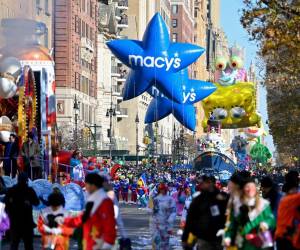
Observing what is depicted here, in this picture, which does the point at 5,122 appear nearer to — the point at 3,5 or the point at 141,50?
the point at 141,50

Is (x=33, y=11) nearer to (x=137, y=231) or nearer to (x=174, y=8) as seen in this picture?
(x=137, y=231)

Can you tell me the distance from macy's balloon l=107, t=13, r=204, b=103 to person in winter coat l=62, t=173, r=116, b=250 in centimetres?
2017

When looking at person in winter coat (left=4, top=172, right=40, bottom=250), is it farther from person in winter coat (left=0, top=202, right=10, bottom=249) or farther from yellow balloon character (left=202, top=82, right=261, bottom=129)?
yellow balloon character (left=202, top=82, right=261, bottom=129)

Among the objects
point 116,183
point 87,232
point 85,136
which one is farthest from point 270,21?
point 85,136

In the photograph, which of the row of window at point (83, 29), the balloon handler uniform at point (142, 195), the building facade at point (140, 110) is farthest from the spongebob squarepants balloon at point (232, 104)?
the building facade at point (140, 110)

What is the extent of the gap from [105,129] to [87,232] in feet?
298

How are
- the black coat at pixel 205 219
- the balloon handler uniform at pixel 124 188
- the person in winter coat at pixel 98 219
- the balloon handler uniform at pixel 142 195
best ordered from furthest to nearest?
1. the balloon handler uniform at pixel 124 188
2. the balloon handler uniform at pixel 142 195
3. the black coat at pixel 205 219
4. the person in winter coat at pixel 98 219

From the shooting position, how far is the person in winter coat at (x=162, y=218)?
22.6 metres

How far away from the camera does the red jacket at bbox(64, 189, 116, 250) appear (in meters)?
14.1

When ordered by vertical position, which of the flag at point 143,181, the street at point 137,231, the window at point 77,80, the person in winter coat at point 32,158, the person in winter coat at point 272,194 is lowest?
the street at point 137,231

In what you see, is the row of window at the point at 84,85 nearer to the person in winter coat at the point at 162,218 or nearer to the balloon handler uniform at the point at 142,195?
the balloon handler uniform at the point at 142,195

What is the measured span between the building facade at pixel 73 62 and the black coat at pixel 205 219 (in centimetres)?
6292

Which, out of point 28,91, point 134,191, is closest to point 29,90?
point 28,91

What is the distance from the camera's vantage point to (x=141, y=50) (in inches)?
1363
